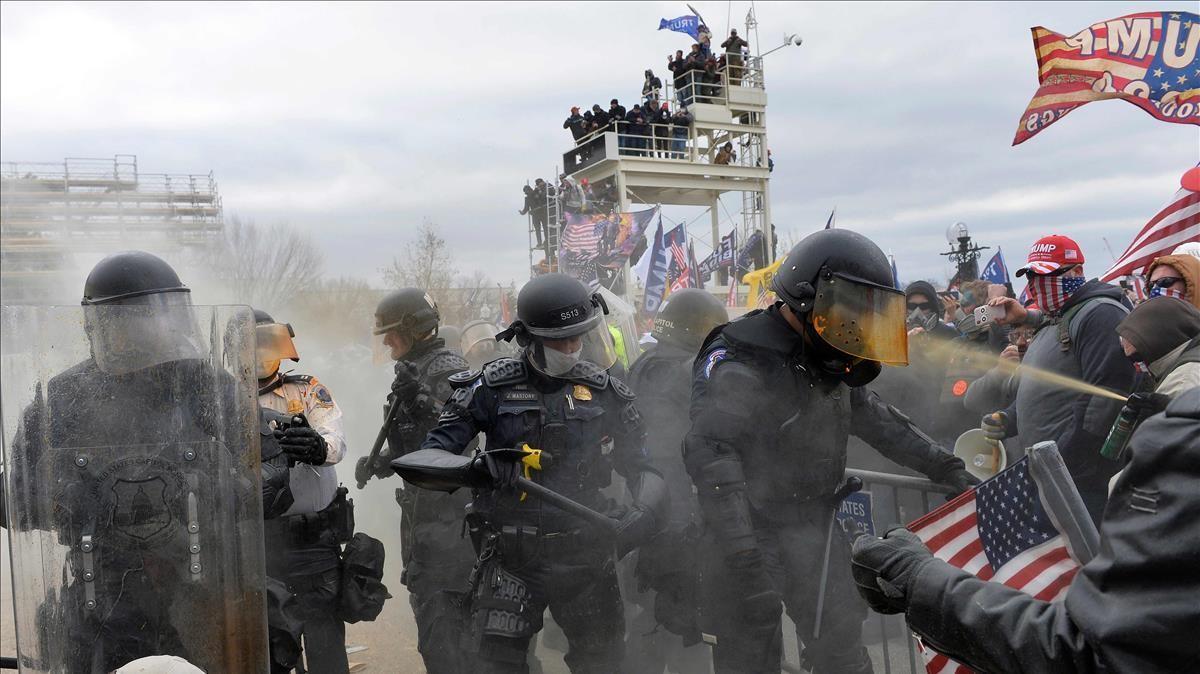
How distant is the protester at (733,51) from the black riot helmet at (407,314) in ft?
57.1

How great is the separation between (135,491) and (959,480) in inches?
125

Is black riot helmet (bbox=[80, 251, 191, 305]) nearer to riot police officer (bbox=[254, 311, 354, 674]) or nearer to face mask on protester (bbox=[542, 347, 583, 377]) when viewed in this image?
riot police officer (bbox=[254, 311, 354, 674])

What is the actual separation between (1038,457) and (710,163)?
20.8 meters

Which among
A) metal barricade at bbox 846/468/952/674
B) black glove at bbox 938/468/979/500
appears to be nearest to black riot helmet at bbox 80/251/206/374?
metal barricade at bbox 846/468/952/674

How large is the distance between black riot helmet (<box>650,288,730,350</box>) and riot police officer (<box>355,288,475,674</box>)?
1354mm

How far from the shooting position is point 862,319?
139 inches

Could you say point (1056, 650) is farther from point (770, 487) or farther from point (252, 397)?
point (252, 397)

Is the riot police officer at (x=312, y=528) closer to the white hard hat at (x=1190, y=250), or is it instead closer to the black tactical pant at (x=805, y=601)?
the black tactical pant at (x=805, y=601)

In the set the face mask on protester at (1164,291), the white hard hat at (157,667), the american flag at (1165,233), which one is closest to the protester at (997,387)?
the american flag at (1165,233)

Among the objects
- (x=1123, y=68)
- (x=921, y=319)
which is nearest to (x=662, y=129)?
(x=921, y=319)

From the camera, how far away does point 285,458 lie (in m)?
3.90

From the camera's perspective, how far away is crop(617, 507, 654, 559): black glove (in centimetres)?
373

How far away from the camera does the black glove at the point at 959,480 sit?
3736 millimetres

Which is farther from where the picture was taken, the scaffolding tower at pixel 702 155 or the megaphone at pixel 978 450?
the scaffolding tower at pixel 702 155
